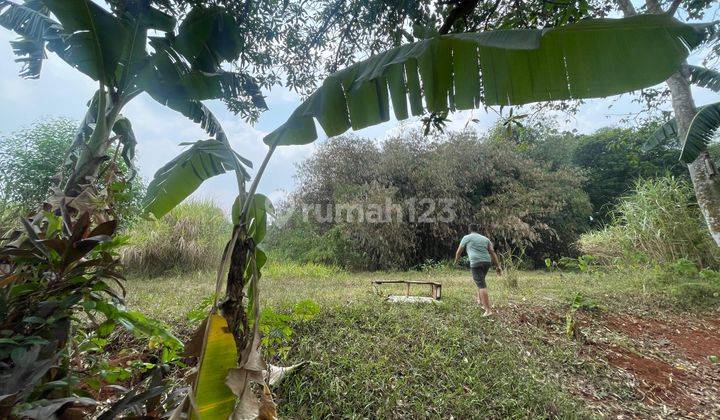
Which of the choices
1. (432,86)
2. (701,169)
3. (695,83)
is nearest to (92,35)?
(432,86)

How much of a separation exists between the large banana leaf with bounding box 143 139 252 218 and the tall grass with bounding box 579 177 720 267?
774cm

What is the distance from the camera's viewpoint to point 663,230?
630cm

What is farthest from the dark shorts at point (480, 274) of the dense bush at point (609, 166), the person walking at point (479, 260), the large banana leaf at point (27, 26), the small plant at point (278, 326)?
the dense bush at point (609, 166)

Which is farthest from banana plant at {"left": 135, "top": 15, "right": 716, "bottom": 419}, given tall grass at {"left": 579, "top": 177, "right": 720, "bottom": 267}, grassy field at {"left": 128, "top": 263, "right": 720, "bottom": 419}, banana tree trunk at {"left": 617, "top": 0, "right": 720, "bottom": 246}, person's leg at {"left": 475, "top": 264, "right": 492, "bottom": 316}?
tall grass at {"left": 579, "top": 177, "right": 720, "bottom": 267}

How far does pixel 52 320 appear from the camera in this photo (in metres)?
0.94

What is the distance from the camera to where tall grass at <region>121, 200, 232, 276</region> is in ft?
25.0

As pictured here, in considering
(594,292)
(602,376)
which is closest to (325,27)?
(602,376)

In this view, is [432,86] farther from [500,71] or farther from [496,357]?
[496,357]

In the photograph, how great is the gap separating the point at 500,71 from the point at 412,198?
Result: 9162 millimetres

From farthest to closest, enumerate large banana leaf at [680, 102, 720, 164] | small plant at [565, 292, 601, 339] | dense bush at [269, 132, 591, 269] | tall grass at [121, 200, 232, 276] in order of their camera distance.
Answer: dense bush at [269, 132, 591, 269] < tall grass at [121, 200, 232, 276] < small plant at [565, 292, 601, 339] < large banana leaf at [680, 102, 720, 164]

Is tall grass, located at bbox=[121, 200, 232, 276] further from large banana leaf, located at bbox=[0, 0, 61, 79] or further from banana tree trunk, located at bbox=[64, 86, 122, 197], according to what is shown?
banana tree trunk, located at bbox=[64, 86, 122, 197]

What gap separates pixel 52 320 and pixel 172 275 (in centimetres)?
771

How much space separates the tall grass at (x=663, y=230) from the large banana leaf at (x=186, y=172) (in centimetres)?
774

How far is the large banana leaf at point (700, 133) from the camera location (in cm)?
374
